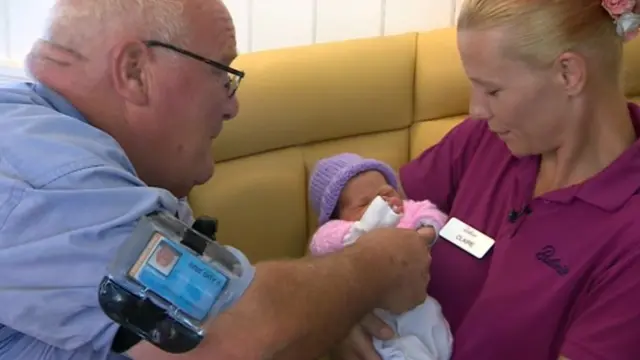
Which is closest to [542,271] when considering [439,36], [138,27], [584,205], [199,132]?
[584,205]

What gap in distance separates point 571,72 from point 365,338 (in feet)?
2.00

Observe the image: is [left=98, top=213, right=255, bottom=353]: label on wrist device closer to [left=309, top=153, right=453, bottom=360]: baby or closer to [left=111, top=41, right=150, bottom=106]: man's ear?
[left=111, top=41, right=150, bottom=106]: man's ear

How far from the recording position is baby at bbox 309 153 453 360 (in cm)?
158

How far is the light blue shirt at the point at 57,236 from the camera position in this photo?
1.02m

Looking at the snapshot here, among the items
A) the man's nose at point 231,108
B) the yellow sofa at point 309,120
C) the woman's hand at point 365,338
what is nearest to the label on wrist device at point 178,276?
the man's nose at point 231,108

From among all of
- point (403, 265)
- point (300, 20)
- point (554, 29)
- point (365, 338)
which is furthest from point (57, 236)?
point (300, 20)

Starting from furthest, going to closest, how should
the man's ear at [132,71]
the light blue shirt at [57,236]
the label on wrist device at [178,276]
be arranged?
the man's ear at [132,71] < the light blue shirt at [57,236] < the label on wrist device at [178,276]

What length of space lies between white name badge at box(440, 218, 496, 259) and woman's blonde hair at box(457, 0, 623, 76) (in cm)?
34

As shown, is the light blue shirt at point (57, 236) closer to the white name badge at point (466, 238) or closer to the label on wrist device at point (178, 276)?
the label on wrist device at point (178, 276)

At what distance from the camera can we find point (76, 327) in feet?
3.39

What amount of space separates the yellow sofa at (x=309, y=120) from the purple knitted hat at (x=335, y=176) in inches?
Result: 6.2

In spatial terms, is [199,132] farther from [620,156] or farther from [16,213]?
[620,156]

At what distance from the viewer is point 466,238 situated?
5.31 feet

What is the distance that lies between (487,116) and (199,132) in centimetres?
53
